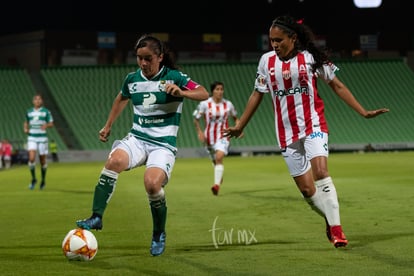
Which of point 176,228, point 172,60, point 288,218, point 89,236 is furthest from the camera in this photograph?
point 288,218

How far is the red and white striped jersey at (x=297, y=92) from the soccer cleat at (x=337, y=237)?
106 cm

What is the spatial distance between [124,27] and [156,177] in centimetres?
3751

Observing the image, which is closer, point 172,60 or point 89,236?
point 89,236

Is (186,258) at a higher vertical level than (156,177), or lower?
lower

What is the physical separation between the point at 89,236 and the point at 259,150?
30.9 m

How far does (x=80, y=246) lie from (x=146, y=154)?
133cm

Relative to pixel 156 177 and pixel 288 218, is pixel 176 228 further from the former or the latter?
pixel 156 177

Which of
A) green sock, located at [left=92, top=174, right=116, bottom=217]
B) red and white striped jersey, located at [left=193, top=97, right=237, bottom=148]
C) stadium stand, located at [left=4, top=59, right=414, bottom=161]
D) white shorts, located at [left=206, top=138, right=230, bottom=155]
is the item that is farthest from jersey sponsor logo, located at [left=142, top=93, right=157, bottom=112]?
stadium stand, located at [left=4, top=59, right=414, bottom=161]

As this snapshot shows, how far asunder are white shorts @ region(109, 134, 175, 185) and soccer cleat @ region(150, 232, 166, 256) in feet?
1.87

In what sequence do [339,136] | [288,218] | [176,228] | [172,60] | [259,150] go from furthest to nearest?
[339,136] → [259,150] → [288,218] → [176,228] → [172,60]

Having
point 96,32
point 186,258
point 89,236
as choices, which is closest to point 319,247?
point 186,258

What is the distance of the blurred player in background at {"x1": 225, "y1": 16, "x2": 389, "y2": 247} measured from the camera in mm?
7988

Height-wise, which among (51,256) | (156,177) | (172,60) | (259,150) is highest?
(172,60)

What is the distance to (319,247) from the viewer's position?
26.2ft
